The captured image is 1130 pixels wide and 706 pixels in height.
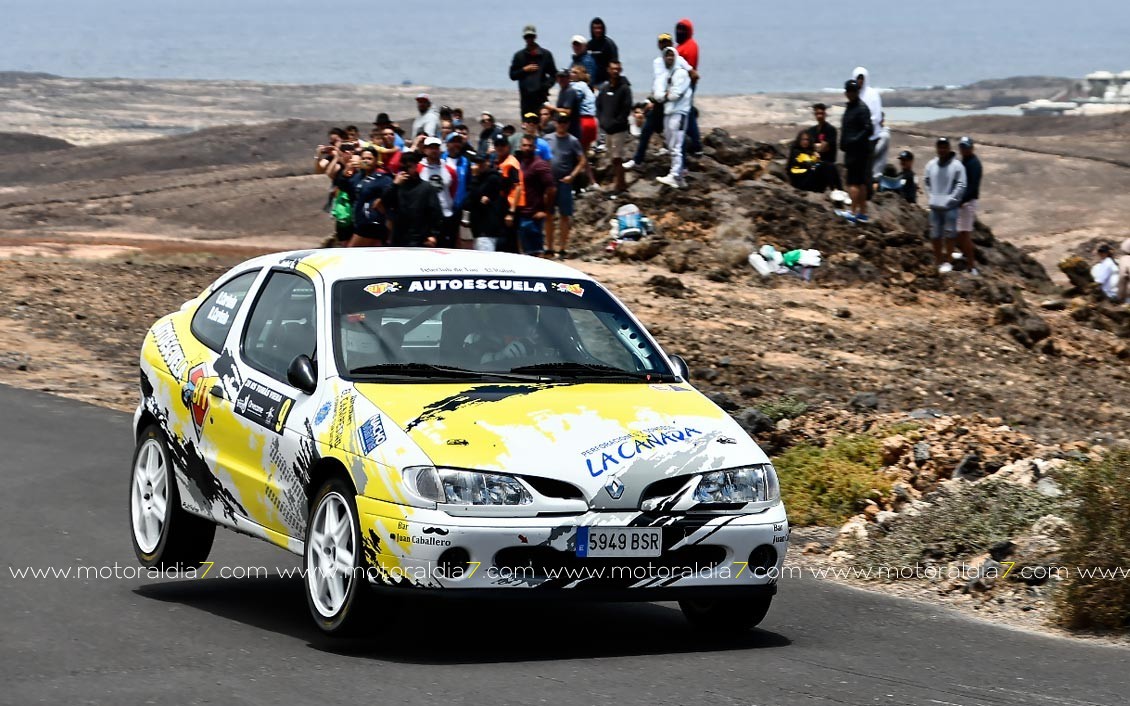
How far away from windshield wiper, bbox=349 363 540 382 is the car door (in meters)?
0.24

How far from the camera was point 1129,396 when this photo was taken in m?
19.7

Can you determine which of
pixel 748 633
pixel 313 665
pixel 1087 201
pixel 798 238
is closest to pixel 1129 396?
pixel 798 238

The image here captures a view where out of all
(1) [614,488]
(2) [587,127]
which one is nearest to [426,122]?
(2) [587,127]

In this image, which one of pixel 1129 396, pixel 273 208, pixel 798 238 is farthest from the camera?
pixel 273 208

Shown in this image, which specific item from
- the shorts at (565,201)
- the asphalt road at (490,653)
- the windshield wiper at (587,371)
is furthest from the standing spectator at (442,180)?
the windshield wiper at (587,371)

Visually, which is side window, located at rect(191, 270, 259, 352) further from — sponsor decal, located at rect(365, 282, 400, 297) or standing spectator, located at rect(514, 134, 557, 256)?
standing spectator, located at rect(514, 134, 557, 256)

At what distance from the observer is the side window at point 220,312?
8719 mm

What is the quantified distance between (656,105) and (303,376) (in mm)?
19085

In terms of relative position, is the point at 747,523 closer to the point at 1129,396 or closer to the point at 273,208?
the point at 1129,396

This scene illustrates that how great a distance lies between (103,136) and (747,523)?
6426 cm

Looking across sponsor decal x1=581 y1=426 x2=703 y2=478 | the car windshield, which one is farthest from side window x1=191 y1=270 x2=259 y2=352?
sponsor decal x1=581 y1=426 x2=703 y2=478

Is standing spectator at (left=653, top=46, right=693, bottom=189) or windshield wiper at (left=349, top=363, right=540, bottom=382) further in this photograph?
standing spectator at (left=653, top=46, right=693, bottom=189)

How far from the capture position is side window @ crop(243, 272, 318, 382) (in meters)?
8.04

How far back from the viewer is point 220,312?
890 cm
